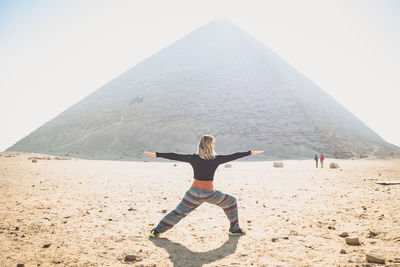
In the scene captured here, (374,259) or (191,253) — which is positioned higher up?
(374,259)

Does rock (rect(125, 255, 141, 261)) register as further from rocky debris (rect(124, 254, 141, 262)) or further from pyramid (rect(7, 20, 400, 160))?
pyramid (rect(7, 20, 400, 160))

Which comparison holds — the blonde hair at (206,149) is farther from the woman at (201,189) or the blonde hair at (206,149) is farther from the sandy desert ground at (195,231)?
the sandy desert ground at (195,231)

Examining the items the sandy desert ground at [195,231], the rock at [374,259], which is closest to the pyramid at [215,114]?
the sandy desert ground at [195,231]

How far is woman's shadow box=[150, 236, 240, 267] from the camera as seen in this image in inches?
92.7

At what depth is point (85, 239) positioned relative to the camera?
9.11 feet

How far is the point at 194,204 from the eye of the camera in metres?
2.88

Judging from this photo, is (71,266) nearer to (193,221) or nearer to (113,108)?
(193,221)

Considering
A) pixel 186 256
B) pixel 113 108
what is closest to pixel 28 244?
pixel 186 256

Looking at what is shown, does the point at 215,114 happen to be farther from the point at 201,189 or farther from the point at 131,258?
the point at 131,258

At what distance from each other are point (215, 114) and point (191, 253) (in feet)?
105

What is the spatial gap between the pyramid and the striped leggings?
22650 mm

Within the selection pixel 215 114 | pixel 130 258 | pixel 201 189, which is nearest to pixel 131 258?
pixel 130 258

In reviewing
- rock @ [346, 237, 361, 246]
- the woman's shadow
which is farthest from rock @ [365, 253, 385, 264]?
the woman's shadow

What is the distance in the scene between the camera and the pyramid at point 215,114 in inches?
1133
